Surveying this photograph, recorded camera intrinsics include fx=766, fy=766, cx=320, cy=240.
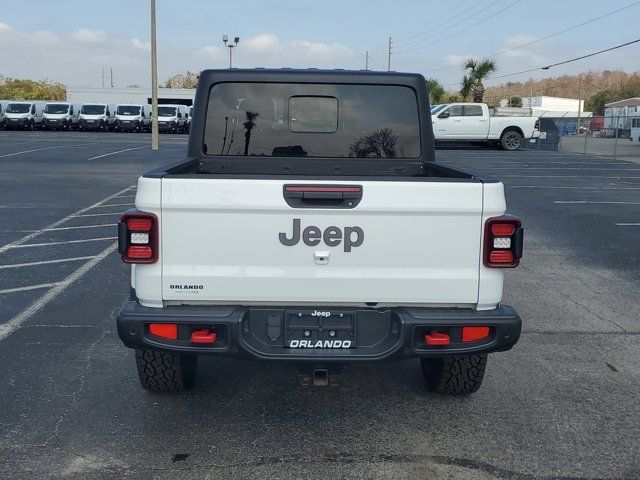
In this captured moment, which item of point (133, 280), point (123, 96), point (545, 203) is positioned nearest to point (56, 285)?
point (133, 280)

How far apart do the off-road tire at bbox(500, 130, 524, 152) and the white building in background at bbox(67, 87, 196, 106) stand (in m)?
46.6

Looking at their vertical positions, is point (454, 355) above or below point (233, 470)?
above

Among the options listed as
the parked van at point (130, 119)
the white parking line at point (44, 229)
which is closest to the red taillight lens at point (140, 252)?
the white parking line at point (44, 229)

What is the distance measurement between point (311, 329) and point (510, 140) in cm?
3071

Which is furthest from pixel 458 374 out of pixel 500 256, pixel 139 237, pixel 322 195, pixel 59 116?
pixel 59 116

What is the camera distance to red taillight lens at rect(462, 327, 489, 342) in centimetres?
407

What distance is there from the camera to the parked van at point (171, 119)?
4756 centimetres

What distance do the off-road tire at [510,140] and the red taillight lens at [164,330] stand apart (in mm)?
30651

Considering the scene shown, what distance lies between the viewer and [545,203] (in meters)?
15.9

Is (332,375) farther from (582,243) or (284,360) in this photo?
(582,243)

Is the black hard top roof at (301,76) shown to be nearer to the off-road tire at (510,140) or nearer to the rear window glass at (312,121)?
the rear window glass at (312,121)

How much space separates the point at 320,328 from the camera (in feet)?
13.3

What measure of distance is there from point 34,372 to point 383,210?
2.91 metres

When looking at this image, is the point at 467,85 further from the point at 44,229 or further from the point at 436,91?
the point at 44,229
